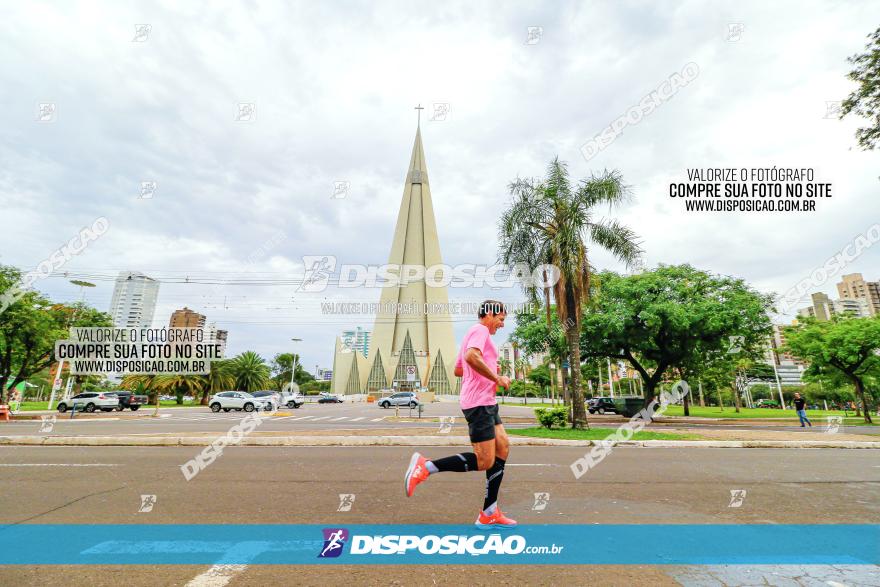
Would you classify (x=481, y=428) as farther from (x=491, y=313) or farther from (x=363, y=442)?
(x=363, y=442)

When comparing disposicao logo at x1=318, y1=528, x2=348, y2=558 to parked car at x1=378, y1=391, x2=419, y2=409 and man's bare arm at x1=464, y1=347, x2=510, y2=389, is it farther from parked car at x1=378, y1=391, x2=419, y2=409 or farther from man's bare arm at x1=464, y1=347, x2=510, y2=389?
parked car at x1=378, y1=391, x2=419, y2=409

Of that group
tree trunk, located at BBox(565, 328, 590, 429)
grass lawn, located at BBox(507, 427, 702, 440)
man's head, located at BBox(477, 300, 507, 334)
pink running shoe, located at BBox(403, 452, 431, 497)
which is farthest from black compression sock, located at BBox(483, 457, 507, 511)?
tree trunk, located at BBox(565, 328, 590, 429)

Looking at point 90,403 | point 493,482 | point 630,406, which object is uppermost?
point 493,482

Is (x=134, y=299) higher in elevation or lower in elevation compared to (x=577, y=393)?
higher

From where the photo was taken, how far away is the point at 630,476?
255 inches

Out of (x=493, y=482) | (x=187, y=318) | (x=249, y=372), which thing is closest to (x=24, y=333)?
(x=249, y=372)

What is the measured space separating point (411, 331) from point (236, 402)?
52.1 m

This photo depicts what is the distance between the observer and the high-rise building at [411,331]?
265 feet

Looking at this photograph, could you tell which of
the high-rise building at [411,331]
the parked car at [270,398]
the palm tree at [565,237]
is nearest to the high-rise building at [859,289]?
the high-rise building at [411,331]

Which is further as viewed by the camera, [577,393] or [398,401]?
[398,401]

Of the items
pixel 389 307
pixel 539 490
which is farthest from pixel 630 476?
pixel 389 307

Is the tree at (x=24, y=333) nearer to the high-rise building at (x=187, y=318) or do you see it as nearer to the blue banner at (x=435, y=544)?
the blue banner at (x=435, y=544)

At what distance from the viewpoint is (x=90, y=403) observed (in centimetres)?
3219

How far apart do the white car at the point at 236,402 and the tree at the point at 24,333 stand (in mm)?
10643
